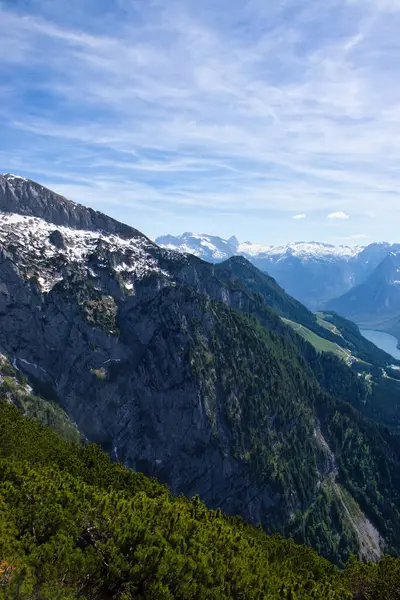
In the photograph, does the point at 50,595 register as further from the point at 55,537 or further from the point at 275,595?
the point at 275,595

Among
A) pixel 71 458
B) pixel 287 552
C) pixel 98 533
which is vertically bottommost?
pixel 287 552

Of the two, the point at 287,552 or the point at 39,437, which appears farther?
the point at 39,437

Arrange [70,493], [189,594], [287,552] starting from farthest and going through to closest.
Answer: [287,552] < [70,493] < [189,594]

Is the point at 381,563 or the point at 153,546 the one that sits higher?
the point at 153,546

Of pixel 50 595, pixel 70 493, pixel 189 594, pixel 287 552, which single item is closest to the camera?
pixel 50 595

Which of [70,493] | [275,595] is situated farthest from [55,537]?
[275,595]

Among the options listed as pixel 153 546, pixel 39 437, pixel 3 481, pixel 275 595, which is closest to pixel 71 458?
pixel 39 437
